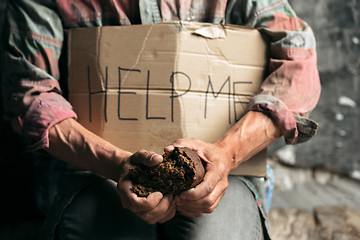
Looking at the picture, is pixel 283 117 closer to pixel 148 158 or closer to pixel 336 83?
pixel 148 158

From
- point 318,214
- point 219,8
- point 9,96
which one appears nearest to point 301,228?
point 318,214

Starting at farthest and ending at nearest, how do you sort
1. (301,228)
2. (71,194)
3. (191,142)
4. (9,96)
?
(301,228)
(9,96)
(71,194)
(191,142)

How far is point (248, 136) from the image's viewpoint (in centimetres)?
81

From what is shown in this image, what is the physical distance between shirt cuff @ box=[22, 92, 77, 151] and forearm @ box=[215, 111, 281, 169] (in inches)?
16.6

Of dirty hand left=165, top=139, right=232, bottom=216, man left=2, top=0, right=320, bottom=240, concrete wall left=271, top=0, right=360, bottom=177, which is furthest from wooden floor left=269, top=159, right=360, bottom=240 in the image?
dirty hand left=165, top=139, right=232, bottom=216

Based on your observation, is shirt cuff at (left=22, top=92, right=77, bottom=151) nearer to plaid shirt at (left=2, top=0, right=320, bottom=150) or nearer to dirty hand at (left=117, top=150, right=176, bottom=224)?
plaid shirt at (left=2, top=0, right=320, bottom=150)

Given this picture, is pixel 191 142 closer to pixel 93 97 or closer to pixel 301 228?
pixel 93 97

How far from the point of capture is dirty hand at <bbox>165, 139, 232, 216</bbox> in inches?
25.1

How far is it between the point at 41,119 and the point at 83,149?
0.13m

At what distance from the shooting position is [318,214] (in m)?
1.46

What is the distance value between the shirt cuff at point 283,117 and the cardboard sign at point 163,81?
6 cm

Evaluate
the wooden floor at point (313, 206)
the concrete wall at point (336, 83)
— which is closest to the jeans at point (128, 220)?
the wooden floor at point (313, 206)

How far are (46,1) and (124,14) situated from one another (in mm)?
218

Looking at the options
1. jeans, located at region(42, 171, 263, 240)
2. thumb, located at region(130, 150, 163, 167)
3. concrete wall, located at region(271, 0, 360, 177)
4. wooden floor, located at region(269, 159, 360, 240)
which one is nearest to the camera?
thumb, located at region(130, 150, 163, 167)
